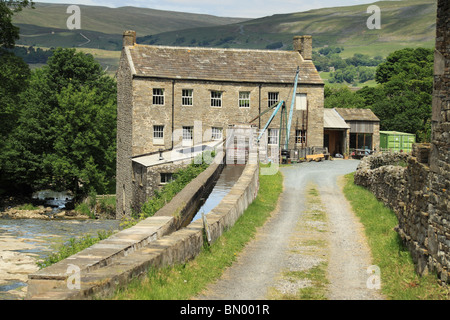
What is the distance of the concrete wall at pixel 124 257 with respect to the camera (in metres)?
8.57

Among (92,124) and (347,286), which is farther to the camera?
(92,124)

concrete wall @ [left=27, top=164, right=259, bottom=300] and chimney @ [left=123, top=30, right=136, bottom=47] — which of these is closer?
concrete wall @ [left=27, top=164, right=259, bottom=300]

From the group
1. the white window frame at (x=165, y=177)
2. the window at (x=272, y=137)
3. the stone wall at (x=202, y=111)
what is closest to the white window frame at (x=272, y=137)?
the window at (x=272, y=137)

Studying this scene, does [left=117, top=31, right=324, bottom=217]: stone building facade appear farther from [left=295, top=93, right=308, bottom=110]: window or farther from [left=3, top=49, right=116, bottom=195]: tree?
[left=3, top=49, right=116, bottom=195]: tree

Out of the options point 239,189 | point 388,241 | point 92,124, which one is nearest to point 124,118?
point 92,124

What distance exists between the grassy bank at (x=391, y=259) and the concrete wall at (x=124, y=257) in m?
3.90

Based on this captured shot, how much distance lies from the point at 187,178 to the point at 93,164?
25200 millimetres

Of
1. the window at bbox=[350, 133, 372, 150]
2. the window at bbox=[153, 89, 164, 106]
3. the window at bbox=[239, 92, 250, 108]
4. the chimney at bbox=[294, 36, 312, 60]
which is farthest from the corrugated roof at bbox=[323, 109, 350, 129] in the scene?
the window at bbox=[153, 89, 164, 106]

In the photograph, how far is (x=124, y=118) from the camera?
161ft

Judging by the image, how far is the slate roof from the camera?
4747 centimetres

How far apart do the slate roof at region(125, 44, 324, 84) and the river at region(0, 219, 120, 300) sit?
14.8 metres

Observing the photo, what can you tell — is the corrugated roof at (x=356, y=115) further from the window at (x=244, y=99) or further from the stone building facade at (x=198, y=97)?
the window at (x=244, y=99)

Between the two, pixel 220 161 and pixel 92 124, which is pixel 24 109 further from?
pixel 220 161

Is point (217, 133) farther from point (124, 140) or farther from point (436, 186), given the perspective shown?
point (436, 186)
